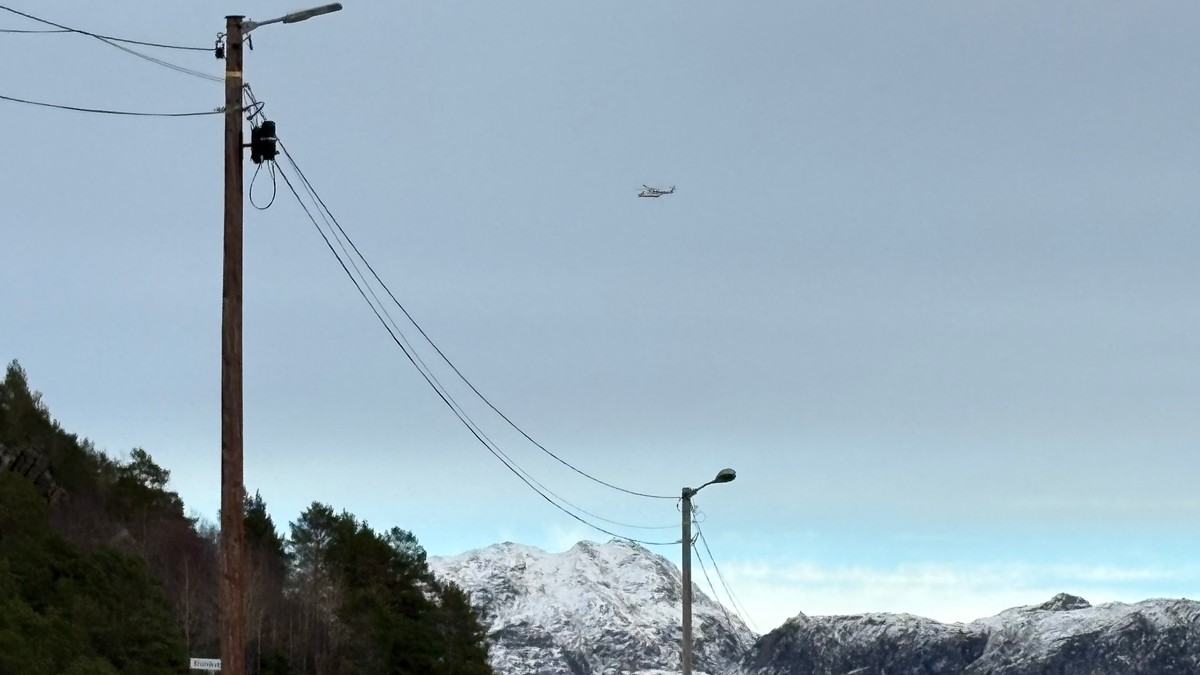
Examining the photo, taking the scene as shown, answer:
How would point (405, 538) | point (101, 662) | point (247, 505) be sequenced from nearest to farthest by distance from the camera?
1. point (101, 662)
2. point (405, 538)
3. point (247, 505)

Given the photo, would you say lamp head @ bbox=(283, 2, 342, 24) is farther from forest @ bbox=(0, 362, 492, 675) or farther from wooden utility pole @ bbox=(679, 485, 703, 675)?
forest @ bbox=(0, 362, 492, 675)

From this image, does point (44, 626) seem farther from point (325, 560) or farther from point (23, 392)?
point (325, 560)

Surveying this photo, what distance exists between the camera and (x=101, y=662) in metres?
59.6

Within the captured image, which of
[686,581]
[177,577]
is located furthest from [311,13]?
[177,577]

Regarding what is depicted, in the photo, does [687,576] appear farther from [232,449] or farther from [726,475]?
[232,449]

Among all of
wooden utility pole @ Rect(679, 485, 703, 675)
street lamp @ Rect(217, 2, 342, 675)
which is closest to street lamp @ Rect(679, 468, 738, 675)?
wooden utility pole @ Rect(679, 485, 703, 675)

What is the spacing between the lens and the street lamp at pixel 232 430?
2408cm

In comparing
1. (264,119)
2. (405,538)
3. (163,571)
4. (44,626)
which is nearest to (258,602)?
(163,571)

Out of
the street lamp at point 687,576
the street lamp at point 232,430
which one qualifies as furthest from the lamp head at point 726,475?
the street lamp at point 232,430

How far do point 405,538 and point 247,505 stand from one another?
14.4 m

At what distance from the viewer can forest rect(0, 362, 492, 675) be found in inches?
2630

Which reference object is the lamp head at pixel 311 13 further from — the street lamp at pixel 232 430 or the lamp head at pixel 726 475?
the lamp head at pixel 726 475

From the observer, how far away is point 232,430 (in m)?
24.2

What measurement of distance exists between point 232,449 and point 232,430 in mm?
259
